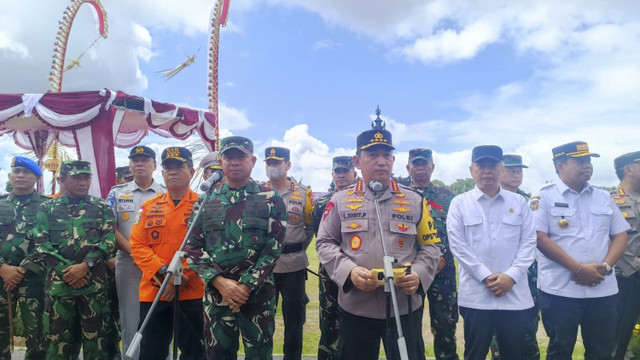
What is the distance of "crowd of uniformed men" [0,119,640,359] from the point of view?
272cm

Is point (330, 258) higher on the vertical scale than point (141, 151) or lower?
lower

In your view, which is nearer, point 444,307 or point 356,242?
point 356,242

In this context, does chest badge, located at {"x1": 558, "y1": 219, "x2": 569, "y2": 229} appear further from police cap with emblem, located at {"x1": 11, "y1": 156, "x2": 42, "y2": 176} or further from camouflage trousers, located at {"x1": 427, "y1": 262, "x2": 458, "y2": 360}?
police cap with emblem, located at {"x1": 11, "y1": 156, "x2": 42, "y2": 176}

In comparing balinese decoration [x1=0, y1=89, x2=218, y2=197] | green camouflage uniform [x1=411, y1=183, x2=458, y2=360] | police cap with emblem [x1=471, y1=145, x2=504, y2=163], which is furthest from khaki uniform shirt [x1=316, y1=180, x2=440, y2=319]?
balinese decoration [x1=0, y1=89, x2=218, y2=197]

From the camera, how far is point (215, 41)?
1448 centimetres

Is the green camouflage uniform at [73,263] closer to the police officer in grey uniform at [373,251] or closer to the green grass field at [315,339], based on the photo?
the green grass field at [315,339]

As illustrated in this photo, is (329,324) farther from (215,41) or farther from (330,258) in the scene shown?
(215,41)

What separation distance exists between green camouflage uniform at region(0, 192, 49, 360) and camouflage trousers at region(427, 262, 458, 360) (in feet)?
13.7

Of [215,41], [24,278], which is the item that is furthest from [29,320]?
[215,41]

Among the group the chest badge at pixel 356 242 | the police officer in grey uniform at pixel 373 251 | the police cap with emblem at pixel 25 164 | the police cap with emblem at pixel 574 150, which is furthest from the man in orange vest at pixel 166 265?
the police cap with emblem at pixel 574 150

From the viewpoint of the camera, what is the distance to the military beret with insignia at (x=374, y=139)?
2787mm

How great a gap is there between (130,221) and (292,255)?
186 centimetres

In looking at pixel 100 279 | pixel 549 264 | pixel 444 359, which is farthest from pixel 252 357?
pixel 549 264

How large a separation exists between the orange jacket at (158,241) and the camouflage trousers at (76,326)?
2.25 ft
